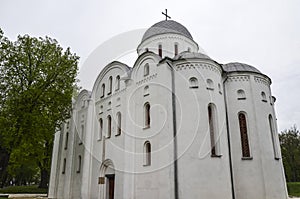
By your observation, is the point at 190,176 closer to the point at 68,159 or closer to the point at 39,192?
the point at 68,159

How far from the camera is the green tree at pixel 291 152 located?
40.7m

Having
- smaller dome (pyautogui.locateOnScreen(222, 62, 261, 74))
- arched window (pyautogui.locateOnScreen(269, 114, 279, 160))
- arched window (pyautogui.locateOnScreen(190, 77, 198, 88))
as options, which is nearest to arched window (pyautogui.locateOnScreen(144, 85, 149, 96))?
arched window (pyautogui.locateOnScreen(190, 77, 198, 88))

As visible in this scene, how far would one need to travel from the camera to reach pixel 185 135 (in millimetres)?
14508

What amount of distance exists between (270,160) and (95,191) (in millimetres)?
12195

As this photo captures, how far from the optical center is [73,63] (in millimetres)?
17547

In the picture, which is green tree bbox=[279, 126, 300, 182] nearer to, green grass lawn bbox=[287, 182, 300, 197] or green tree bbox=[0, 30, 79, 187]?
green grass lawn bbox=[287, 182, 300, 197]

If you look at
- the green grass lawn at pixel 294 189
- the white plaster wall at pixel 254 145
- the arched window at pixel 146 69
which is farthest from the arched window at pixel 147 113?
the green grass lawn at pixel 294 189

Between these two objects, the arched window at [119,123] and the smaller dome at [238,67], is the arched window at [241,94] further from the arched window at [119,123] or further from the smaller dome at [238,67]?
the arched window at [119,123]

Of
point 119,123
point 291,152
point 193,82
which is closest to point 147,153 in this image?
point 119,123

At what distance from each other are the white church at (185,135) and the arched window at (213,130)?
0.18 ft

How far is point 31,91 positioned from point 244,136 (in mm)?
13212

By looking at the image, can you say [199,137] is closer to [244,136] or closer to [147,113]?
[244,136]

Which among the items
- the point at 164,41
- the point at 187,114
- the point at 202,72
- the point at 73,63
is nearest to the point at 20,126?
the point at 73,63

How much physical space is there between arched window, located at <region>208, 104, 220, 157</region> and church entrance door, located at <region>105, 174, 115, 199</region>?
7375 mm
